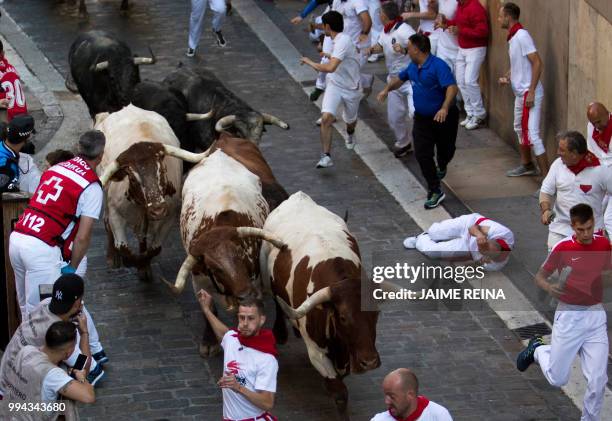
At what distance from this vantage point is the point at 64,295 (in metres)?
9.07

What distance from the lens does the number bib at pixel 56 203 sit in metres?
10.6

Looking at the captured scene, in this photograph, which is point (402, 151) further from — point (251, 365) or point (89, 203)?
point (251, 365)

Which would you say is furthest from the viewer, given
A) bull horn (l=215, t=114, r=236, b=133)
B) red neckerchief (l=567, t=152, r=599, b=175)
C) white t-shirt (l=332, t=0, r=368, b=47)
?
white t-shirt (l=332, t=0, r=368, b=47)

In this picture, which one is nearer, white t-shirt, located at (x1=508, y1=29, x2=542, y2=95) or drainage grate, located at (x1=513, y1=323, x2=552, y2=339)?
drainage grate, located at (x1=513, y1=323, x2=552, y2=339)

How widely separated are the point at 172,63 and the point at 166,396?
10254 millimetres

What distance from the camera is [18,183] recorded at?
11602mm

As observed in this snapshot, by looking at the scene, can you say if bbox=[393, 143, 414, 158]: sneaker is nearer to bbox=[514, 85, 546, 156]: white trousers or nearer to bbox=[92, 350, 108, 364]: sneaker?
bbox=[514, 85, 546, 156]: white trousers

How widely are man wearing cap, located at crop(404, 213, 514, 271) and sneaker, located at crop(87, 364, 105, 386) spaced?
3911 millimetres

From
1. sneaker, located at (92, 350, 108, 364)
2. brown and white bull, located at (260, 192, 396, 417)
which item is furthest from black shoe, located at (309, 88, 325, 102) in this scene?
sneaker, located at (92, 350, 108, 364)

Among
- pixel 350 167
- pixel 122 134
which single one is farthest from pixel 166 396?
pixel 350 167

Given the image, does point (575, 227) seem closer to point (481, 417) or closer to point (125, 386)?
point (481, 417)

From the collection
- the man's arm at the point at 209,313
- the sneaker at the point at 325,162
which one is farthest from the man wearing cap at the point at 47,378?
the sneaker at the point at 325,162

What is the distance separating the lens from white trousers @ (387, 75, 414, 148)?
16.4 m

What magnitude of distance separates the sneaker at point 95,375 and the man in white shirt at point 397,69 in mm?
6242
